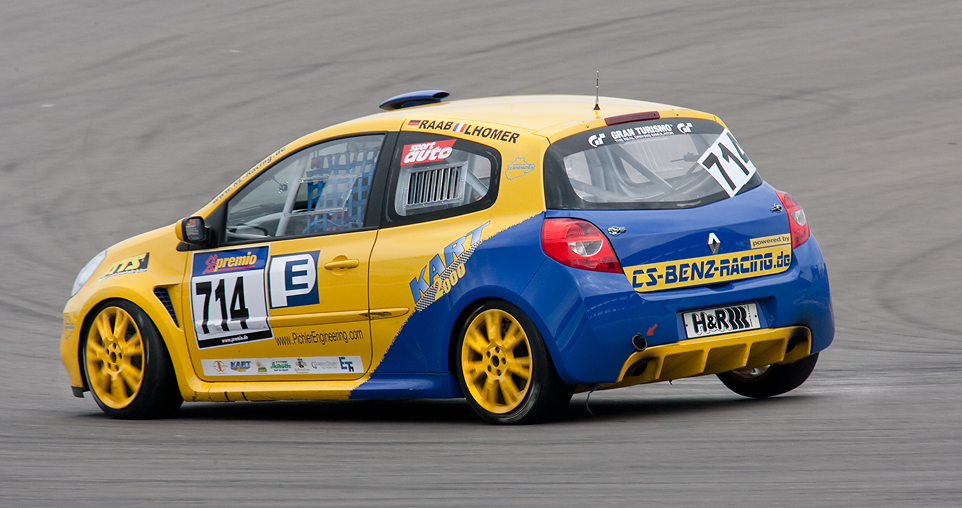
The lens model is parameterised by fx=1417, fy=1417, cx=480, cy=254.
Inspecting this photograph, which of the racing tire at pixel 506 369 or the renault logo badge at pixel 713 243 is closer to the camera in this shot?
the racing tire at pixel 506 369

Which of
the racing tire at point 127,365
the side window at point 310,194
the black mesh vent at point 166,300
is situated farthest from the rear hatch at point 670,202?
the racing tire at point 127,365

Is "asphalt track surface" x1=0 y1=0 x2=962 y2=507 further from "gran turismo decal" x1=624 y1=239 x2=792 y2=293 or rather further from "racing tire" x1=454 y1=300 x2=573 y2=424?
"gran turismo decal" x1=624 y1=239 x2=792 y2=293

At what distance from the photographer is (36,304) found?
40.8 feet

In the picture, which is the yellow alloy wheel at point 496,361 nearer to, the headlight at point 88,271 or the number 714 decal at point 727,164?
the number 714 decal at point 727,164

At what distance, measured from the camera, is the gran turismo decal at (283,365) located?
7375 mm

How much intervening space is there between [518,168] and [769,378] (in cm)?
194

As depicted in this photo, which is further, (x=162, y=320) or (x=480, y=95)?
(x=480, y=95)

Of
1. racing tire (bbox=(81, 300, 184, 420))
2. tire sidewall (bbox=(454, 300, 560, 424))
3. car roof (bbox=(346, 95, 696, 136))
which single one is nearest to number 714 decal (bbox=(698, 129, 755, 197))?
car roof (bbox=(346, 95, 696, 136))

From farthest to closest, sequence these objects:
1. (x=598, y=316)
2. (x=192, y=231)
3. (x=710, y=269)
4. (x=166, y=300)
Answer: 1. (x=166, y=300)
2. (x=192, y=231)
3. (x=710, y=269)
4. (x=598, y=316)

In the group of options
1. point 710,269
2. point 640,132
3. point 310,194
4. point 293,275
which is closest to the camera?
point 710,269

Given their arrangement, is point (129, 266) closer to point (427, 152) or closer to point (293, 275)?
point (293, 275)

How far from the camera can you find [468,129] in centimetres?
709

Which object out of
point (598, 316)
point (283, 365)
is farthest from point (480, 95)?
point (598, 316)

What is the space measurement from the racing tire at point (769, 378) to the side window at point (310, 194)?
2201mm
